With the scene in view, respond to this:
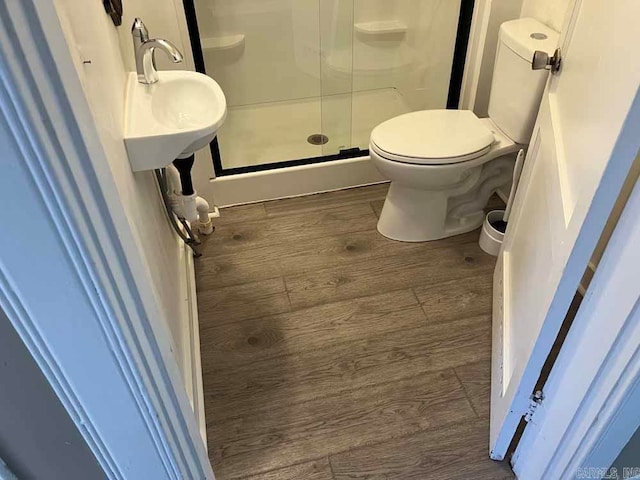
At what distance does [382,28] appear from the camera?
262 cm

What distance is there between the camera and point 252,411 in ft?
5.12

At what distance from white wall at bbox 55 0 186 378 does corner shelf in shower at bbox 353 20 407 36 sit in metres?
1.27

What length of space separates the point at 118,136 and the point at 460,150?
1.23 m

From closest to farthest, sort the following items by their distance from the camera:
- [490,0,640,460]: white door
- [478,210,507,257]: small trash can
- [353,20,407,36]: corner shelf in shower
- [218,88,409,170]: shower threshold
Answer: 1. [490,0,640,460]: white door
2. [478,210,507,257]: small trash can
3. [218,88,409,170]: shower threshold
4. [353,20,407,36]: corner shelf in shower

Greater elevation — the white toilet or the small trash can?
the white toilet

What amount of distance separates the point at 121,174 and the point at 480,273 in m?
1.42

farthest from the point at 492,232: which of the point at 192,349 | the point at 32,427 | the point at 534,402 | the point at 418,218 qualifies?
the point at 32,427

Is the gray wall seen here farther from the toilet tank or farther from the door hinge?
the toilet tank

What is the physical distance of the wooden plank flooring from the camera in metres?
1.45

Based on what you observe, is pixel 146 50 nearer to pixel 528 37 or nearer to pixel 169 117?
pixel 169 117

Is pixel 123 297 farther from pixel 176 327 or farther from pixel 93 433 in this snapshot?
pixel 176 327

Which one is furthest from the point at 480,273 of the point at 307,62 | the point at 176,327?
the point at 307,62

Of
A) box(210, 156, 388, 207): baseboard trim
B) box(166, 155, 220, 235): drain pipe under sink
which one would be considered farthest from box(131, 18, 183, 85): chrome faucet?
box(210, 156, 388, 207): baseboard trim

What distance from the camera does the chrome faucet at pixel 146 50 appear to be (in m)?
1.41
